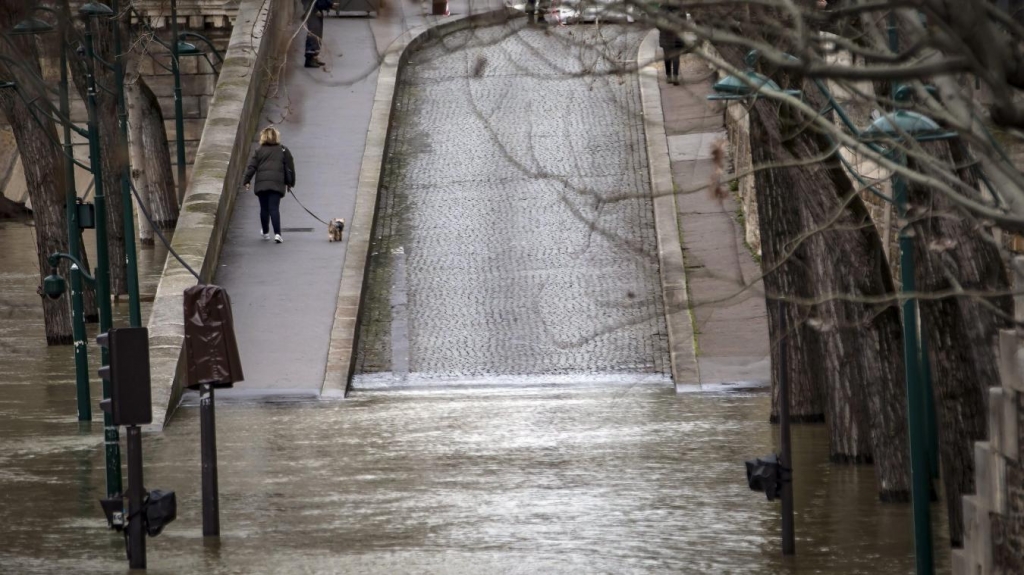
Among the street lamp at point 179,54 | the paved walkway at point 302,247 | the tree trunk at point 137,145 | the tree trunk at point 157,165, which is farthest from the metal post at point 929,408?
the tree trunk at point 157,165

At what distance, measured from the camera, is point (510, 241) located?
79.5ft

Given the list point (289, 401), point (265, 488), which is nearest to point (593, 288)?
point (289, 401)

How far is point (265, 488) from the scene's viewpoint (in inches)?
548

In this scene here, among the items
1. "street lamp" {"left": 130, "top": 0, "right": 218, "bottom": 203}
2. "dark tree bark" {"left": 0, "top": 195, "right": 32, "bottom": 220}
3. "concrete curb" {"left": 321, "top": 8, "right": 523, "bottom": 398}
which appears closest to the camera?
"concrete curb" {"left": 321, "top": 8, "right": 523, "bottom": 398}

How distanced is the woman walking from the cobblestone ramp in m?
1.51

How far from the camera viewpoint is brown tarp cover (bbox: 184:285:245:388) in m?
12.3

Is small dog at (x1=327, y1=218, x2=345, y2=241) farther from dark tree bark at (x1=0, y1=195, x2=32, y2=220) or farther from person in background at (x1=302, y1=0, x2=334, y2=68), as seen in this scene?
dark tree bark at (x1=0, y1=195, x2=32, y2=220)

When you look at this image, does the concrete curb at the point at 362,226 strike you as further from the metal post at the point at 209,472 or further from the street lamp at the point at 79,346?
the metal post at the point at 209,472

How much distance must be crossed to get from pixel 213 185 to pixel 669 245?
602 cm

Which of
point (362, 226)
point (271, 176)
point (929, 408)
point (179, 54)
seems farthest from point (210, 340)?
point (179, 54)

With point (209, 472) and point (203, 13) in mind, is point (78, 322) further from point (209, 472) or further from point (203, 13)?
point (203, 13)

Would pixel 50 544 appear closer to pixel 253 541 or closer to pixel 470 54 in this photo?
pixel 253 541

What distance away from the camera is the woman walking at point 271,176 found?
22828 mm

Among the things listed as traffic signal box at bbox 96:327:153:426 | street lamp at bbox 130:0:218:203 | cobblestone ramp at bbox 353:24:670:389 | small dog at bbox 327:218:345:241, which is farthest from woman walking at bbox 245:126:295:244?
traffic signal box at bbox 96:327:153:426
